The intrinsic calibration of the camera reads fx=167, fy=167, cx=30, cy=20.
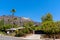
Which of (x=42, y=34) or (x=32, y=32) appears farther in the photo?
(x=32, y=32)

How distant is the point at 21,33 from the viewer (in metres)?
47.4

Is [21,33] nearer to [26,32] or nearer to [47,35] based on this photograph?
[26,32]

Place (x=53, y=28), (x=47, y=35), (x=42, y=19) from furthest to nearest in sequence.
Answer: (x=42, y=19), (x=47, y=35), (x=53, y=28)

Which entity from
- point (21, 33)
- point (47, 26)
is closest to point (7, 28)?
point (21, 33)

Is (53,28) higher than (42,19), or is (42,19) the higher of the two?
(42,19)

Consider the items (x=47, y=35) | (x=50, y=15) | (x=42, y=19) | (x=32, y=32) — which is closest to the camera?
(x=47, y=35)

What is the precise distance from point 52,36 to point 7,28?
25.6 metres

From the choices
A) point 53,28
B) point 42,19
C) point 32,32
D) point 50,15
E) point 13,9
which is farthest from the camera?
point 13,9

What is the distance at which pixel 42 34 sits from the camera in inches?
1852

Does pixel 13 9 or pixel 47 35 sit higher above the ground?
pixel 13 9

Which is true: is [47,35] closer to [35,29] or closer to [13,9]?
[35,29]

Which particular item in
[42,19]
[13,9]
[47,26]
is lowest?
[47,26]

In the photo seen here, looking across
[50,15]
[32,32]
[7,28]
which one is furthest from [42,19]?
[32,32]

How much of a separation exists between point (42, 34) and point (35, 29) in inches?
220
